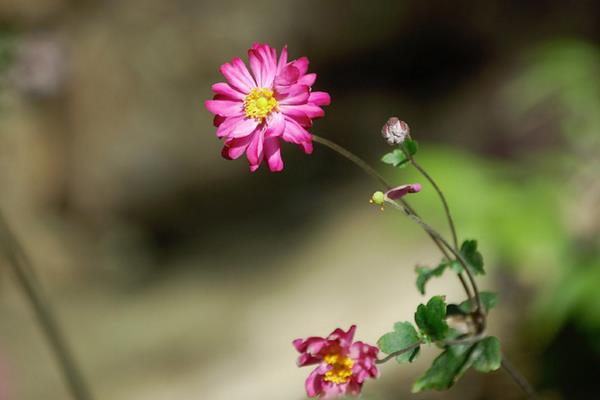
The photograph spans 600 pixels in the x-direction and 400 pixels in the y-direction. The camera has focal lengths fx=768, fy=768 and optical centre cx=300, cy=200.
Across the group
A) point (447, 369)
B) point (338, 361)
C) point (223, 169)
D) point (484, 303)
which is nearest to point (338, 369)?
point (338, 361)

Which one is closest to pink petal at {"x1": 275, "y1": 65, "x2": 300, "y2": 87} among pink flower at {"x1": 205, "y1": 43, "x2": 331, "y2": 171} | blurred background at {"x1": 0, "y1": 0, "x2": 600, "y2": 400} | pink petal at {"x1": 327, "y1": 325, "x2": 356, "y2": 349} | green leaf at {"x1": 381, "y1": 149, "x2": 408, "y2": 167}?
pink flower at {"x1": 205, "y1": 43, "x2": 331, "y2": 171}

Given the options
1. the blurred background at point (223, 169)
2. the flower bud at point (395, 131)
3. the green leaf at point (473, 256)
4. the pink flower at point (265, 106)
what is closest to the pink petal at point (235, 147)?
the pink flower at point (265, 106)

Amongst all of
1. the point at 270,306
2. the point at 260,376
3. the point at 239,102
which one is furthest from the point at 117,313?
the point at 239,102

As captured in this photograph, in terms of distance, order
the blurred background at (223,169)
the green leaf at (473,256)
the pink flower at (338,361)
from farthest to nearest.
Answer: the blurred background at (223,169) → the green leaf at (473,256) → the pink flower at (338,361)

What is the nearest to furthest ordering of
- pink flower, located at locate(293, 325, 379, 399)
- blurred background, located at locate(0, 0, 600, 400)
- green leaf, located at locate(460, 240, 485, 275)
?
pink flower, located at locate(293, 325, 379, 399), green leaf, located at locate(460, 240, 485, 275), blurred background, located at locate(0, 0, 600, 400)

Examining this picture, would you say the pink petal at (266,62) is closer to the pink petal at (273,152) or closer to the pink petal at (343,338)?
the pink petal at (273,152)

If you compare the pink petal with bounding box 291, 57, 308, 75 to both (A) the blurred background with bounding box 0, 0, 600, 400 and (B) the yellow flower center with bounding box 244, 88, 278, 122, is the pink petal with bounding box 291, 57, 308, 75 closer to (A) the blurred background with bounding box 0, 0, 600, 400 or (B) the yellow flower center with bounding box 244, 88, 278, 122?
(B) the yellow flower center with bounding box 244, 88, 278, 122

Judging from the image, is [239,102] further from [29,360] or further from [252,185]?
[252,185]
